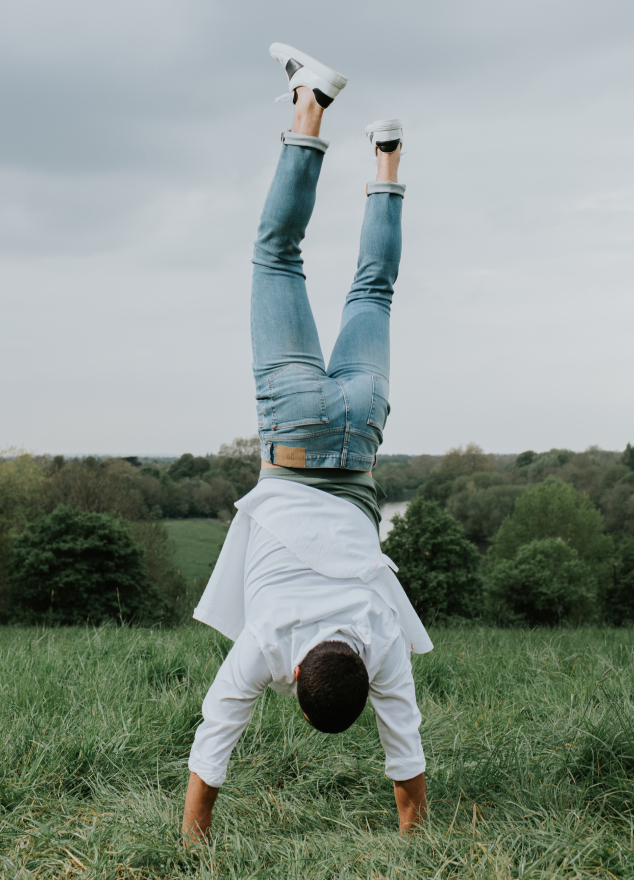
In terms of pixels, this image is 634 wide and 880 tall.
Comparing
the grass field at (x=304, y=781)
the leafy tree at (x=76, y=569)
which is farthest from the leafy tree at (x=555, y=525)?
the grass field at (x=304, y=781)

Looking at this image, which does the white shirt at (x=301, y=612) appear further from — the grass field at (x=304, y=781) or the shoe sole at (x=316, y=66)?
the shoe sole at (x=316, y=66)

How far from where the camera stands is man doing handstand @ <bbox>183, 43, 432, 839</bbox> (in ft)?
8.12

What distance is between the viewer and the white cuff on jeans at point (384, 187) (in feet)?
10.3

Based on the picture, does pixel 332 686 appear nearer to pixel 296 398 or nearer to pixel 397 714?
pixel 397 714

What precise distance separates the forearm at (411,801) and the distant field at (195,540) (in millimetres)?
27929

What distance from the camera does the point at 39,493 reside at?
30.4 m

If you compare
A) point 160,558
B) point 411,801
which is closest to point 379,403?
point 411,801

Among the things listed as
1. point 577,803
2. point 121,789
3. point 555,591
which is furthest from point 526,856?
point 555,591

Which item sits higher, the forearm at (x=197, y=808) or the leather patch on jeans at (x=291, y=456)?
the leather patch on jeans at (x=291, y=456)

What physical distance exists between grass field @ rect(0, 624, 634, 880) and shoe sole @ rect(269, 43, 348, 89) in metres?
2.97

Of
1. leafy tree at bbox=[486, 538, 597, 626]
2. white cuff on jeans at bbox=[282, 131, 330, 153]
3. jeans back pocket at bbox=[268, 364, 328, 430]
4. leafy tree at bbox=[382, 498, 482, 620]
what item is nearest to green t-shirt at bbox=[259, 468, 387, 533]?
jeans back pocket at bbox=[268, 364, 328, 430]

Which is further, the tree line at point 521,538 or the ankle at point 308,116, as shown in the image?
the tree line at point 521,538

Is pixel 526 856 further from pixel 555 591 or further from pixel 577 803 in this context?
pixel 555 591

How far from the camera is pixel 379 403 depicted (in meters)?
2.86
